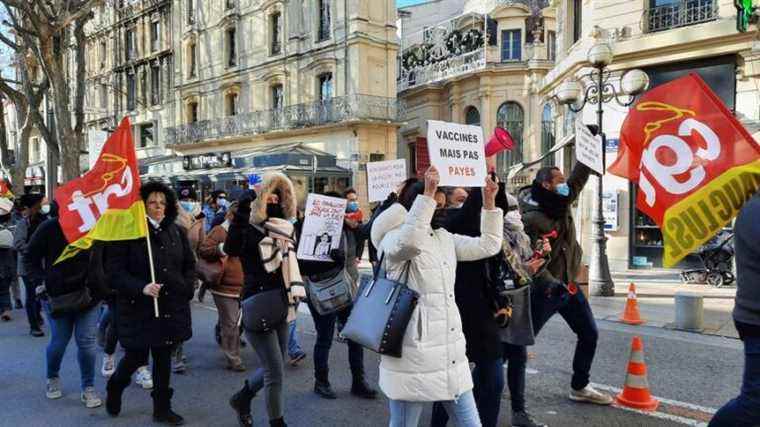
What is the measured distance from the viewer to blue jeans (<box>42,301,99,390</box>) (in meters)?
4.89

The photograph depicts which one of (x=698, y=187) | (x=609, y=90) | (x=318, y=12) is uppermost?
(x=318, y=12)

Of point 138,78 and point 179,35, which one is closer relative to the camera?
point 179,35

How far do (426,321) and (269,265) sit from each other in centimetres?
146

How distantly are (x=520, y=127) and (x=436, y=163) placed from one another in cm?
2846

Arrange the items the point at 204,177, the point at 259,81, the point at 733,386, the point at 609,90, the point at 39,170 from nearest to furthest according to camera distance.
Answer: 1. the point at 733,386
2. the point at 609,90
3. the point at 204,177
4. the point at 259,81
5. the point at 39,170

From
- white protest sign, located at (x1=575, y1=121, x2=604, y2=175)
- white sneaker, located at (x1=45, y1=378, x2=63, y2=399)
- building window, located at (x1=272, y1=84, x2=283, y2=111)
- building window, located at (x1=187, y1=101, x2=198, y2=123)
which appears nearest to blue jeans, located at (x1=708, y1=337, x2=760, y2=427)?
white protest sign, located at (x1=575, y1=121, x2=604, y2=175)

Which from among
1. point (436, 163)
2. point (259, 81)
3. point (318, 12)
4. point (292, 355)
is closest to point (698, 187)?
point (436, 163)

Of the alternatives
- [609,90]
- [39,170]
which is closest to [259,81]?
[609,90]

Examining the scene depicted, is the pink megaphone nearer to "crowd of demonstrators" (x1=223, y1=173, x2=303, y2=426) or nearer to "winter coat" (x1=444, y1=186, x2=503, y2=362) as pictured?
"winter coat" (x1=444, y1=186, x2=503, y2=362)

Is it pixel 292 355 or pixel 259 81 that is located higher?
pixel 259 81

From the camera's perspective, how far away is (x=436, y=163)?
3070 millimetres

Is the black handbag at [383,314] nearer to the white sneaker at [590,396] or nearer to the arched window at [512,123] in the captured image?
the white sneaker at [590,396]

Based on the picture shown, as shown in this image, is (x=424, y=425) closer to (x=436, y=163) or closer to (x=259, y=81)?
(x=436, y=163)

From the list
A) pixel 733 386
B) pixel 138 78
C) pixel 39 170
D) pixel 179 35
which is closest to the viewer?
pixel 733 386
